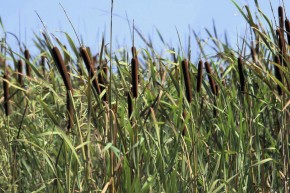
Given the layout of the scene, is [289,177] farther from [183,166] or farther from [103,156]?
[103,156]

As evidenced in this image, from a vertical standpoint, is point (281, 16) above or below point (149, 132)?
above

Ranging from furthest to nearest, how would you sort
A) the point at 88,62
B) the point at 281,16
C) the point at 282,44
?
the point at 281,16, the point at 282,44, the point at 88,62

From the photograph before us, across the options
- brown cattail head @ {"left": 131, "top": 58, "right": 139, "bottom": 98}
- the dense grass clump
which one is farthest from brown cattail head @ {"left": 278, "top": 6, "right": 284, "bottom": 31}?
brown cattail head @ {"left": 131, "top": 58, "right": 139, "bottom": 98}

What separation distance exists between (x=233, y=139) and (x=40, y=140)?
116 centimetres

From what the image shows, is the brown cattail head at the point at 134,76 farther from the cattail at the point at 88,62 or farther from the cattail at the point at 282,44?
the cattail at the point at 282,44

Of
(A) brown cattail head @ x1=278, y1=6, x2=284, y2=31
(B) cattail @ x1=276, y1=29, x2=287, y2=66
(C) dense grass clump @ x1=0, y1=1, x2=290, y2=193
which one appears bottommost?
(C) dense grass clump @ x1=0, y1=1, x2=290, y2=193

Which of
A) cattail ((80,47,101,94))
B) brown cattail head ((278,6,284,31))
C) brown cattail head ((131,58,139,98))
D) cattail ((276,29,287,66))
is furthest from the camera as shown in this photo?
brown cattail head ((278,6,284,31))

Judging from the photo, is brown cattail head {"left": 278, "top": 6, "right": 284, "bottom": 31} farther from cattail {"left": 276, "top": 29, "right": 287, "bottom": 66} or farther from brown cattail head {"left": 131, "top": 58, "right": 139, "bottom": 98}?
brown cattail head {"left": 131, "top": 58, "right": 139, "bottom": 98}

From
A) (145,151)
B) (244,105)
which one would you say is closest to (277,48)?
(244,105)

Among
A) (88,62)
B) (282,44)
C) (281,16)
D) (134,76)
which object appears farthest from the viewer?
(281,16)

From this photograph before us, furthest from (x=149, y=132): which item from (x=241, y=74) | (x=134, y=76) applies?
(x=241, y=74)

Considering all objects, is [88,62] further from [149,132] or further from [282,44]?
[282,44]

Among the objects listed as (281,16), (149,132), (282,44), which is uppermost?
(281,16)

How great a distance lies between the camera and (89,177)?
2.72 meters
